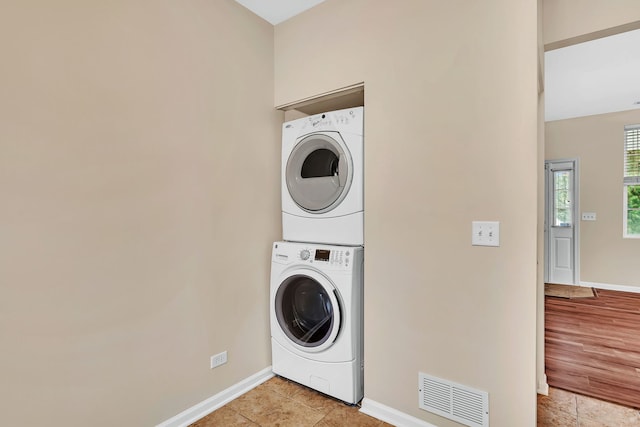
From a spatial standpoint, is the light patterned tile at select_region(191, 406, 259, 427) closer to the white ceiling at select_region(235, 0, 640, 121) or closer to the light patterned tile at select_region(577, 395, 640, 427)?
the light patterned tile at select_region(577, 395, 640, 427)

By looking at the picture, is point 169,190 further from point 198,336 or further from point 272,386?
point 272,386

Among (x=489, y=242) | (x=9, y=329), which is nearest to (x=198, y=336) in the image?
(x=9, y=329)

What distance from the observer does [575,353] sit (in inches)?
110

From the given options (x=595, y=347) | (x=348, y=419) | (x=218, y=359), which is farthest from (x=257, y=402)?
(x=595, y=347)

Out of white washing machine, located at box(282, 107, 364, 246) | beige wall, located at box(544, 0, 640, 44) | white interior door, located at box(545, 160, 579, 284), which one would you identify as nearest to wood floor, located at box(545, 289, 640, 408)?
white interior door, located at box(545, 160, 579, 284)

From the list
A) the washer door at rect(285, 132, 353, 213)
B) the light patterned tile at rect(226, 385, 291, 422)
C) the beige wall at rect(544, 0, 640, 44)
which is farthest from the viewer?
the washer door at rect(285, 132, 353, 213)

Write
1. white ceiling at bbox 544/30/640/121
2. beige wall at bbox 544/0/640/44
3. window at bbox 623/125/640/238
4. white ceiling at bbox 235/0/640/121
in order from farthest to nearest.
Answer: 1. window at bbox 623/125/640/238
2. white ceiling at bbox 544/30/640/121
3. white ceiling at bbox 235/0/640/121
4. beige wall at bbox 544/0/640/44

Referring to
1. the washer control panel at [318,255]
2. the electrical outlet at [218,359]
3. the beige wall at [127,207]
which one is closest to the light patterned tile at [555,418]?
the washer control panel at [318,255]

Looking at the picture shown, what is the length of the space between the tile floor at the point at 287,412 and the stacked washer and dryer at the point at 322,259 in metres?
0.07

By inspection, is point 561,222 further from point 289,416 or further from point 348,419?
point 289,416

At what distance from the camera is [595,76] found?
135 inches

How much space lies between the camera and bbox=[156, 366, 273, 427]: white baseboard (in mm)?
1774

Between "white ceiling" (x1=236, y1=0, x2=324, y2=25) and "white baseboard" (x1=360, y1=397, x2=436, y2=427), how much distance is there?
8.27 ft

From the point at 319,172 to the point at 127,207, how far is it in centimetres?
114
